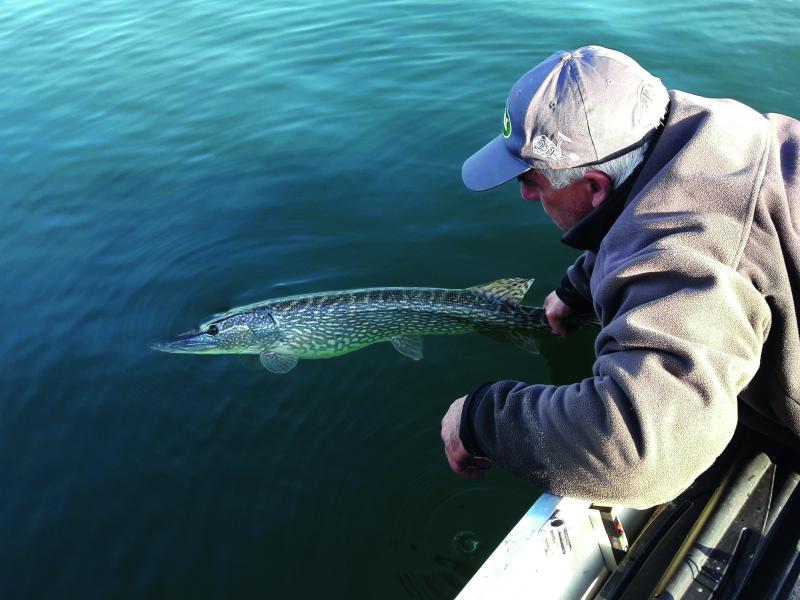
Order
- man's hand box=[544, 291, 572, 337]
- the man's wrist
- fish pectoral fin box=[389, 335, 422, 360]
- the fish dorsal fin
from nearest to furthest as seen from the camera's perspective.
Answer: the man's wrist < man's hand box=[544, 291, 572, 337] < the fish dorsal fin < fish pectoral fin box=[389, 335, 422, 360]

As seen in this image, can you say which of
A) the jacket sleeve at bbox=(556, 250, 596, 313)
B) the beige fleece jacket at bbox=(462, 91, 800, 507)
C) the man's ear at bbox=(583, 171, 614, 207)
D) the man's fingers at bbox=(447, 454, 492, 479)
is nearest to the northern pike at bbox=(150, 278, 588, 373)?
the jacket sleeve at bbox=(556, 250, 596, 313)

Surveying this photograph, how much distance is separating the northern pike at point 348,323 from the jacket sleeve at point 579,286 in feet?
2.24

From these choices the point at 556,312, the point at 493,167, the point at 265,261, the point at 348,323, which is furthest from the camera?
the point at 265,261

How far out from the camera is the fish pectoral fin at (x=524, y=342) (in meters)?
4.24

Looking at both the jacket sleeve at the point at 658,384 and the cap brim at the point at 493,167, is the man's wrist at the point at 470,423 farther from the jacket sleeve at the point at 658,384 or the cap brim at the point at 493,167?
the cap brim at the point at 493,167

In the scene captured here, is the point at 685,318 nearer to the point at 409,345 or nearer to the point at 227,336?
the point at 409,345

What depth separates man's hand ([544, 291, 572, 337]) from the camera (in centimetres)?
363

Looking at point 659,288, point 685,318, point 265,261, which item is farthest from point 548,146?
point 265,261

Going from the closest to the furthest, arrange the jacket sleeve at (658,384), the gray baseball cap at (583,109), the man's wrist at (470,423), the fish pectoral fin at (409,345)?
the jacket sleeve at (658,384) < the gray baseball cap at (583,109) < the man's wrist at (470,423) < the fish pectoral fin at (409,345)

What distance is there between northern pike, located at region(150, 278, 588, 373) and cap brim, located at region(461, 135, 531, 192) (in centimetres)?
186

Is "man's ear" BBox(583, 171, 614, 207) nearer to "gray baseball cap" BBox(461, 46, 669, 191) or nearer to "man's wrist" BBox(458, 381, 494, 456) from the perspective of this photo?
"gray baseball cap" BBox(461, 46, 669, 191)

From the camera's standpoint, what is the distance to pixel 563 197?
223 centimetres

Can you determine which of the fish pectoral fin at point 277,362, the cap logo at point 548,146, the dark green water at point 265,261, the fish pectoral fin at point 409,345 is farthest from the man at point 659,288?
the fish pectoral fin at point 277,362

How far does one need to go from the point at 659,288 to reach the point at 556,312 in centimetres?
203
